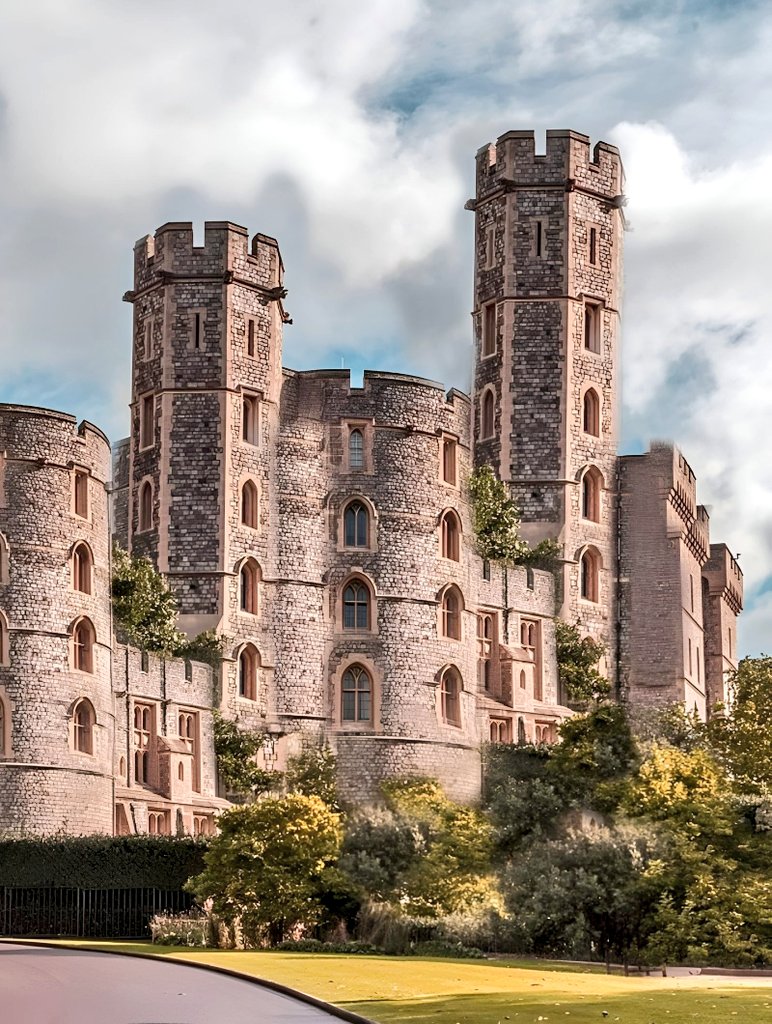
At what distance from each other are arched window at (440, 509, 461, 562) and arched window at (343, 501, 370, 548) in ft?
7.59

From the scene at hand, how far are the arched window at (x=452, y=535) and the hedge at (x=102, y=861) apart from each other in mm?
15694

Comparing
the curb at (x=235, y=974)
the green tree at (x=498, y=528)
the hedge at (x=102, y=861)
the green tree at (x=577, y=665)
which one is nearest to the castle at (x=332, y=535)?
the green tree at (x=577, y=665)

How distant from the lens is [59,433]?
50.9 meters

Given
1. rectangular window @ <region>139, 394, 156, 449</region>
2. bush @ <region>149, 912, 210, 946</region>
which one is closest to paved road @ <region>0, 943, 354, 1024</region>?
bush @ <region>149, 912, 210, 946</region>

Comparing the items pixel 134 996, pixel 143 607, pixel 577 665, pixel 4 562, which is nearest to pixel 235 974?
pixel 134 996

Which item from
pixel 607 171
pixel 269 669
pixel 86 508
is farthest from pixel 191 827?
pixel 607 171

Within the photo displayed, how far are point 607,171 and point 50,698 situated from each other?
3046 cm

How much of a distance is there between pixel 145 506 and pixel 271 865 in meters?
22.5

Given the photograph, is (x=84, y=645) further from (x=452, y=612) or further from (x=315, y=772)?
(x=452, y=612)

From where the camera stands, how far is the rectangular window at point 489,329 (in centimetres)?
6931

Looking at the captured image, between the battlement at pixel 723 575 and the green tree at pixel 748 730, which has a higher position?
the battlement at pixel 723 575

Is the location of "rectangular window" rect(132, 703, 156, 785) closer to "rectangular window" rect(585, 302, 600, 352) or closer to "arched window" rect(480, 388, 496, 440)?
"arched window" rect(480, 388, 496, 440)

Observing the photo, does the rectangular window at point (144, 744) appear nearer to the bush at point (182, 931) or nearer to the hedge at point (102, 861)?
the hedge at point (102, 861)

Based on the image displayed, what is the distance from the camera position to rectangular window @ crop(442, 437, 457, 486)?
195 ft
